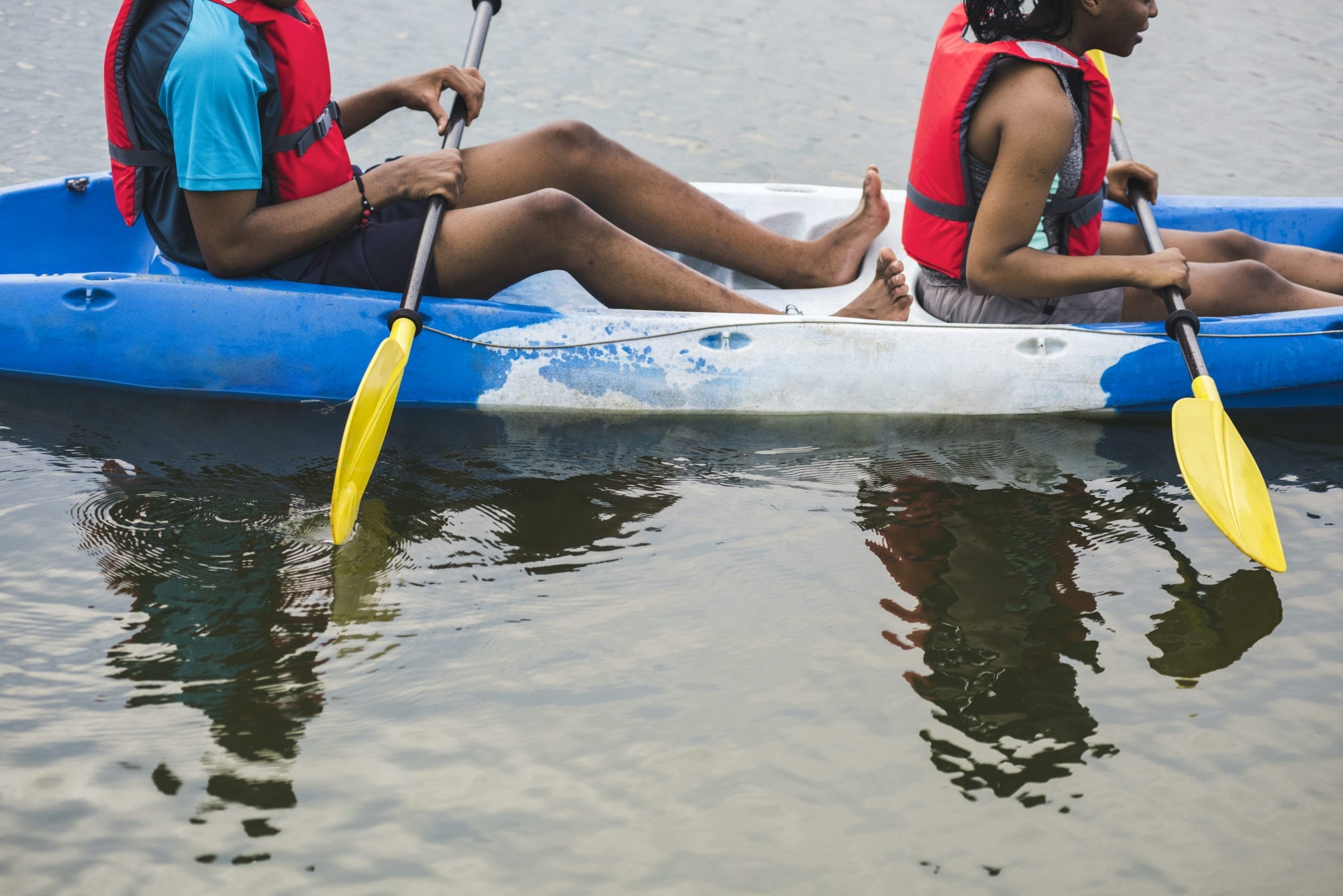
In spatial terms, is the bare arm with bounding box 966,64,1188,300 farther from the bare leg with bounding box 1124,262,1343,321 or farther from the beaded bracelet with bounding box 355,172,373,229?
the beaded bracelet with bounding box 355,172,373,229

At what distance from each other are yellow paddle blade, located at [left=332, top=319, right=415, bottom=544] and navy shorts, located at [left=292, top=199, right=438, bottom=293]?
8.9 inches

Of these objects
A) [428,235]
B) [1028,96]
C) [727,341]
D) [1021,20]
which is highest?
[1021,20]

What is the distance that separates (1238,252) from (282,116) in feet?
7.90

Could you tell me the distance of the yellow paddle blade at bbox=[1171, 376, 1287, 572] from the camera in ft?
8.23

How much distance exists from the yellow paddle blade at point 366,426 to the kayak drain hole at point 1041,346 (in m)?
1.43

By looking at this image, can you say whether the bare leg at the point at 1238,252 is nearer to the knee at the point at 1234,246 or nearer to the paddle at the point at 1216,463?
the knee at the point at 1234,246

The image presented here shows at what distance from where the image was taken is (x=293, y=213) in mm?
2760

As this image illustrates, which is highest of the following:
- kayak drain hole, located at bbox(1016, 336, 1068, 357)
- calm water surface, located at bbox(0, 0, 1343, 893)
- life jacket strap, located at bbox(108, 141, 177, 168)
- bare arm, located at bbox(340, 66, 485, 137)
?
bare arm, located at bbox(340, 66, 485, 137)

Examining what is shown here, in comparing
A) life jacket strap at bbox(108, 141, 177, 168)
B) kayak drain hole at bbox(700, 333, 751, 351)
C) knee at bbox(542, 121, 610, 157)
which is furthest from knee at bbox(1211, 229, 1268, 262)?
life jacket strap at bbox(108, 141, 177, 168)

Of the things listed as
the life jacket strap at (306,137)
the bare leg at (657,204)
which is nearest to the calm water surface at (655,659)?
the bare leg at (657,204)

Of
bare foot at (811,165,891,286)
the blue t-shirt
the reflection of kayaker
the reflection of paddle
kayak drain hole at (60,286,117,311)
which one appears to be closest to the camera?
the reflection of kayaker

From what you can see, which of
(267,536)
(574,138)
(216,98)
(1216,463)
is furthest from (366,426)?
(1216,463)

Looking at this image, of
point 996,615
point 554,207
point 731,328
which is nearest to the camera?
point 996,615

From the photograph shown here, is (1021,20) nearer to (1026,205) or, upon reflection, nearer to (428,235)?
(1026,205)
